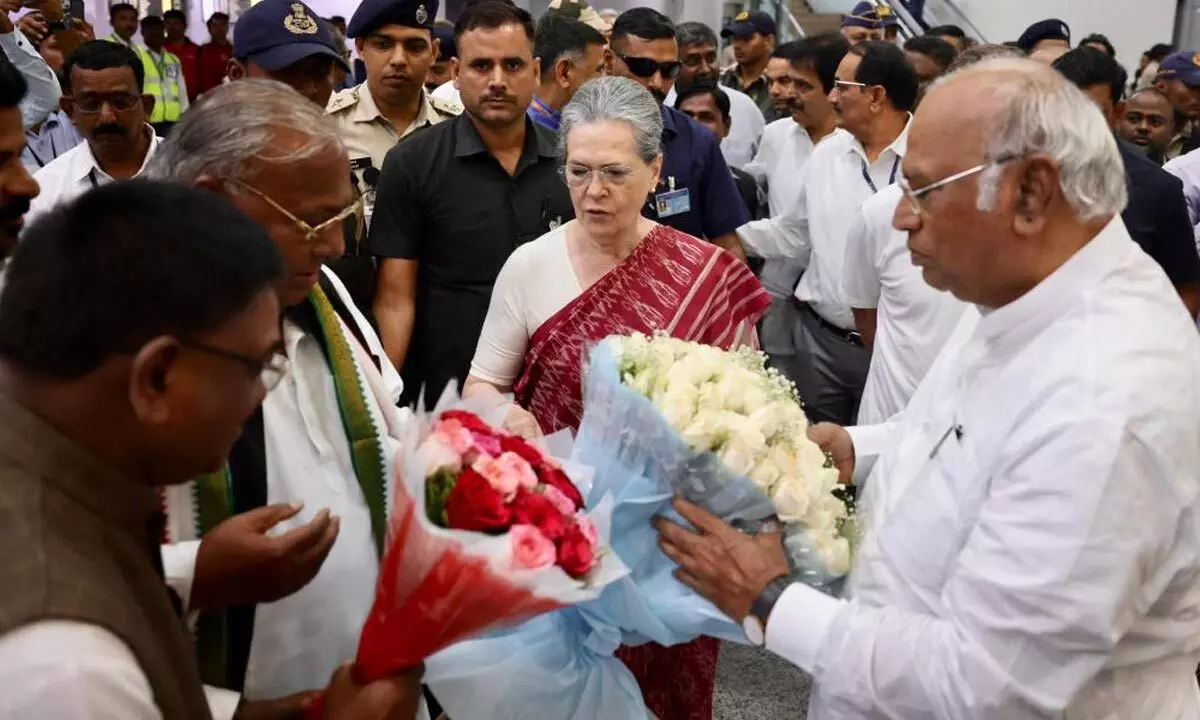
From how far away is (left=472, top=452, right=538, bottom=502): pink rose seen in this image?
139cm

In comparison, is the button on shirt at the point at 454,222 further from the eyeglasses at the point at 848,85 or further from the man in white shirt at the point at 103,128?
the eyeglasses at the point at 848,85

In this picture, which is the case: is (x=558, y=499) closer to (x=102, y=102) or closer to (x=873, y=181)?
(x=102, y=102)

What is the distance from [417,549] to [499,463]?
166 mm

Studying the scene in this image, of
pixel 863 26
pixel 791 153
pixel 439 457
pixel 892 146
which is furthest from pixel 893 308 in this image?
pixel 863 26

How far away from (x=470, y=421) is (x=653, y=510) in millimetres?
389

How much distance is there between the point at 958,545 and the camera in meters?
1.52

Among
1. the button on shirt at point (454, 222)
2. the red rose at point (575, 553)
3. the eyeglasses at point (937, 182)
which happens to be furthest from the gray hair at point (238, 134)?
the button on shirt at point (454, 222)

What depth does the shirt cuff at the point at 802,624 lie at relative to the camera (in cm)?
157

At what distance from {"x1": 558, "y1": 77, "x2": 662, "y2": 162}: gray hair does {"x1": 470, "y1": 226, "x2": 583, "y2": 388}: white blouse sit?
274 mm

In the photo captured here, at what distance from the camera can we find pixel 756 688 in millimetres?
3428

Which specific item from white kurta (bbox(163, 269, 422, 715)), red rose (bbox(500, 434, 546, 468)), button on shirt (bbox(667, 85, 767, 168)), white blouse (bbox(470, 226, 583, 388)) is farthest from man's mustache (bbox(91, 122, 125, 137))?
button on shirt (bbox(667, 85, 767, 168))

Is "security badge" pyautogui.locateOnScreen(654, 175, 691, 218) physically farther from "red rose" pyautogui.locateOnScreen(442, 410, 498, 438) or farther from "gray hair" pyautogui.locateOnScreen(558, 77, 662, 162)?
"red rose" pyautogui.locateOnScreen(442, 410, 498, 438)

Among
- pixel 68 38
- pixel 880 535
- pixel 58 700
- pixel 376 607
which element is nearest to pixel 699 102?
pixel 68 38

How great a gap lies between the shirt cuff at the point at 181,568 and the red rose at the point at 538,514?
16.8 inches
